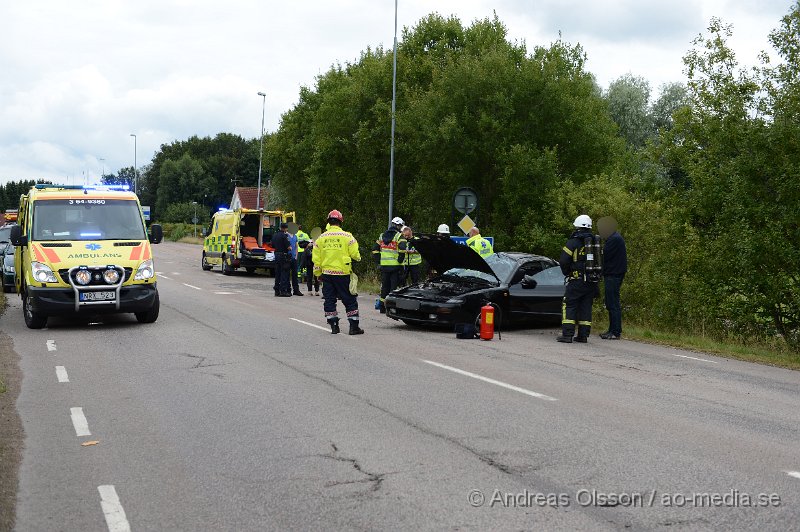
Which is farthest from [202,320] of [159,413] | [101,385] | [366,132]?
[366,132]

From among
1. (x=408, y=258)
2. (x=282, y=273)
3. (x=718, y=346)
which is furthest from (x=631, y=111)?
(x=718, y=346)

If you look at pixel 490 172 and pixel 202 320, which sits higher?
pixel 490 172

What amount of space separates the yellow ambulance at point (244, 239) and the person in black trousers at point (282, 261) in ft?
30.8

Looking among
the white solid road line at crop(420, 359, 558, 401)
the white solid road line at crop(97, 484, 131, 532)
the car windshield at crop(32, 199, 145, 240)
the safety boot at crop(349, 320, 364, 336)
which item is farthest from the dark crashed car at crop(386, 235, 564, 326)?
the white solid road line at crop(97, 484, 131, 532)

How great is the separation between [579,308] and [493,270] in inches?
75.5

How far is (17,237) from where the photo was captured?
48.4 ft

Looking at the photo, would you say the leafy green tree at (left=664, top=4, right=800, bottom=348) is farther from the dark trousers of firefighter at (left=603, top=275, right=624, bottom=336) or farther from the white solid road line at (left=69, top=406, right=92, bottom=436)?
the white solid road line at (left=69, top=406, right=92, bottom=436)

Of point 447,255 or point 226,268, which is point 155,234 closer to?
point 447,255

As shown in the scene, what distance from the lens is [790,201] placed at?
14445 mm

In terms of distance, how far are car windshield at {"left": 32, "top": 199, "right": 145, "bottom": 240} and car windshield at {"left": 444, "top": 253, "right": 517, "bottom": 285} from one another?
563 centimetres

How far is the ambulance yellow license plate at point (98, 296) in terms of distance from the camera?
14297 millimetres

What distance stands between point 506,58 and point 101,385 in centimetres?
1836

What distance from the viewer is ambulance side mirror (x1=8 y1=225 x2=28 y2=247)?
14.7 meters

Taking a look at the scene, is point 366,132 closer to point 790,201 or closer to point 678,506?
point 790,201
